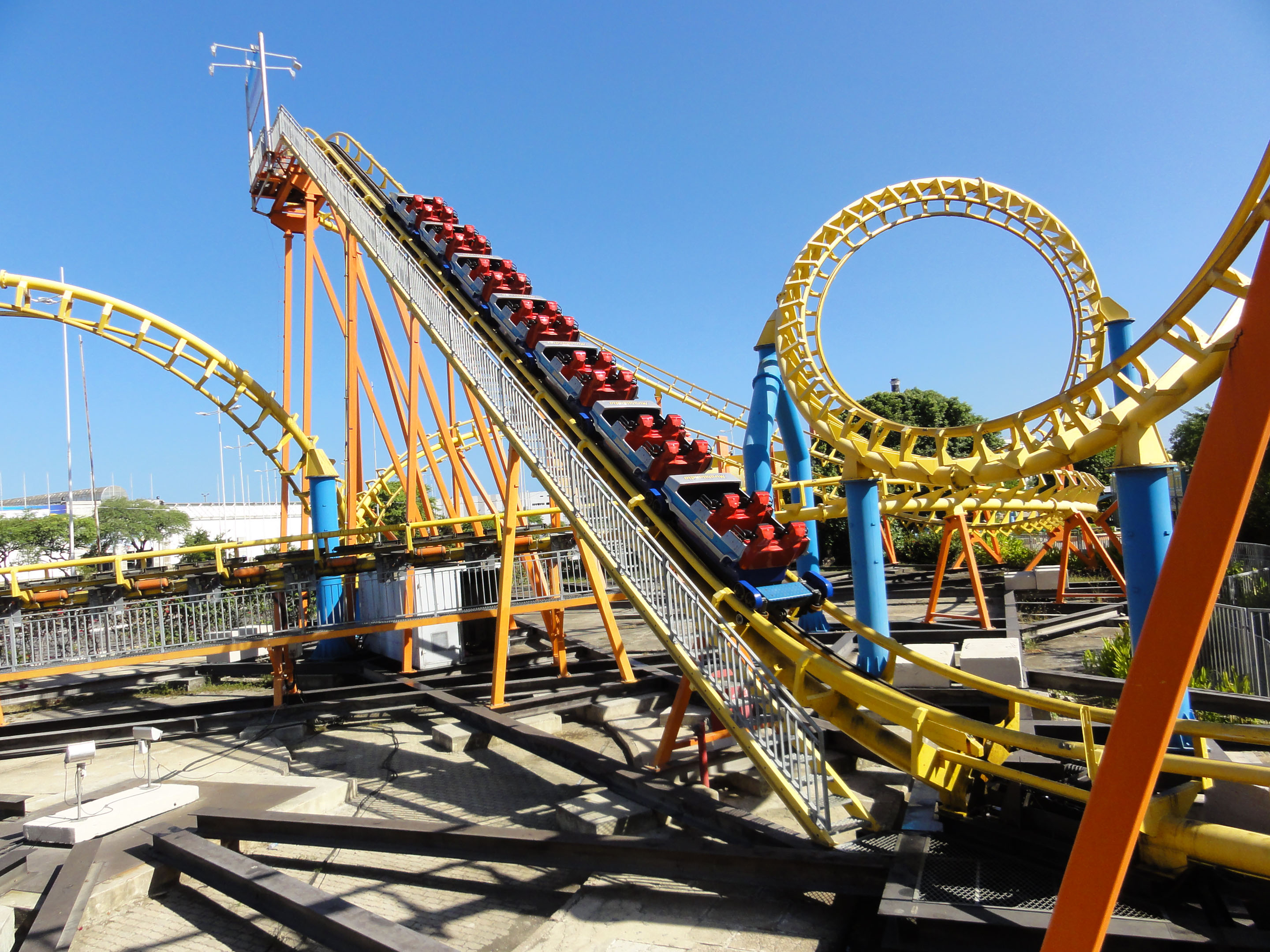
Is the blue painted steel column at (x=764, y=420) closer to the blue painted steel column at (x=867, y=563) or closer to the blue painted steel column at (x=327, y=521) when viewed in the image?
the blue painted steel column at (x=867, y=563)

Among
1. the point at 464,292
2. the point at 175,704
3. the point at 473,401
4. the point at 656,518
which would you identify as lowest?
the point at 175,704

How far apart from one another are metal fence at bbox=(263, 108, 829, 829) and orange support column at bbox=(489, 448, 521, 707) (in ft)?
2.67

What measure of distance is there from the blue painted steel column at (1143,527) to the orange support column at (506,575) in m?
6.41

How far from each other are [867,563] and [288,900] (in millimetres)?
7633

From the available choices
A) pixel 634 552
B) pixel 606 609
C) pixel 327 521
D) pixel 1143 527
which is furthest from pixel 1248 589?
pixel 327 521

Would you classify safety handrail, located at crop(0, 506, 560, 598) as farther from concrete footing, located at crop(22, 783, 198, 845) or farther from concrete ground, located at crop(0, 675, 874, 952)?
concrete footing, located at crop(22, 783, 198, 845)

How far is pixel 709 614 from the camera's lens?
6.36 m

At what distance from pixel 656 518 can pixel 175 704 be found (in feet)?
31.6

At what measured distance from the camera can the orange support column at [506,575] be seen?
33.2 ft

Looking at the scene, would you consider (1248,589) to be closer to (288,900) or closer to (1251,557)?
(1251,557)

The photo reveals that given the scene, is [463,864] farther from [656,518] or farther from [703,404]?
[703,404]

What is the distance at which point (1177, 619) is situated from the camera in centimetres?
246

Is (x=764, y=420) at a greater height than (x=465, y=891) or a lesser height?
greater

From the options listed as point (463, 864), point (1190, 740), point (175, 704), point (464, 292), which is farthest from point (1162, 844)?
point (175, 704)
